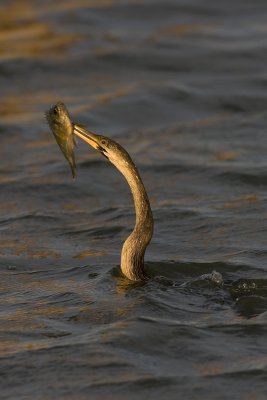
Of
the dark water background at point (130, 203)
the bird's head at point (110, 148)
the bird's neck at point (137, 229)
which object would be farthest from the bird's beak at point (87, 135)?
the dark water background at point (130, 203)

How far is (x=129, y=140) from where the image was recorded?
1243 centimetres

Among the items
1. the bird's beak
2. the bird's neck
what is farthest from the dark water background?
the bird's beak

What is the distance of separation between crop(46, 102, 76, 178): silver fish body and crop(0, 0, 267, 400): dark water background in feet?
3.15

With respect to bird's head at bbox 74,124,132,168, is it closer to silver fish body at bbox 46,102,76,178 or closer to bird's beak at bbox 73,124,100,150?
bird's beak at bbox 73,124,100,150

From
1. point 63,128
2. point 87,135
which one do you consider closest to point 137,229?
point 87,135

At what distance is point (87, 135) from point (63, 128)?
19cm

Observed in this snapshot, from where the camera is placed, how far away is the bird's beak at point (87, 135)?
7551mm

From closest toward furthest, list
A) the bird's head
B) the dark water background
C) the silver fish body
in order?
1. the dark water background
2. the bird's head
3. the silver fish body

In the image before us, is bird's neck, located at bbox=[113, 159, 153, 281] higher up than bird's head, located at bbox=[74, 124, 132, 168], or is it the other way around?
bird's head, located at bbox=[74, 124, 132, 168]

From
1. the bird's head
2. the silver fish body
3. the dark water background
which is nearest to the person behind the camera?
the dark water background

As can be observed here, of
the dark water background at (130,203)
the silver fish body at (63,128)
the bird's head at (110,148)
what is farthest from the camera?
the silver fish body at (63,128)

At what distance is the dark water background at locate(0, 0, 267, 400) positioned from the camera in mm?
6734

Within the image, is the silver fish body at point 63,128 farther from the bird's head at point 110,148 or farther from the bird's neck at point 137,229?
the bird's neck at point 137,229

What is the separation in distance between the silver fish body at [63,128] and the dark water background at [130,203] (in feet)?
3.15
